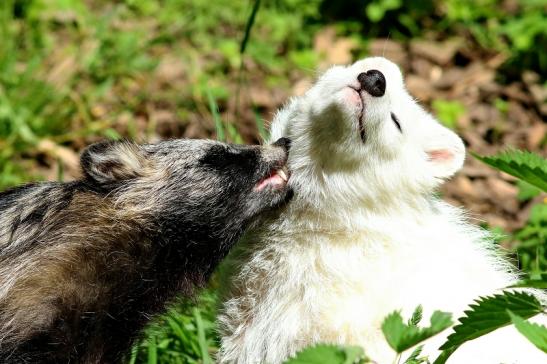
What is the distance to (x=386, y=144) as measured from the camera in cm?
436

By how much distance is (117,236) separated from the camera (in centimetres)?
442

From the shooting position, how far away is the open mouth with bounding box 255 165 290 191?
455 centimetres

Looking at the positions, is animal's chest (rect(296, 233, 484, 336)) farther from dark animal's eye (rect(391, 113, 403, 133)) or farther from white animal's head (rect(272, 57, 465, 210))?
dark animal's eye (rect(391, 113, 403, 133))

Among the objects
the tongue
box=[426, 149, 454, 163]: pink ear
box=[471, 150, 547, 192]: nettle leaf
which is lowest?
the tongue

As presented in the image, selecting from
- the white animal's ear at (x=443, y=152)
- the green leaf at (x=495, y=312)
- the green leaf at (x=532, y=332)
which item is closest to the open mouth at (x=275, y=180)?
the white animal's ear at (x=443, y=152)

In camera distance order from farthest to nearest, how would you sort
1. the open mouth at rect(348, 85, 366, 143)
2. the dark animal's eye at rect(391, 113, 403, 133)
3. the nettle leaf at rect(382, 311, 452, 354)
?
1. the dark animal's eye at rect(391, 113, 403, 133)
2. the open mouth at rect(348, 85, 366, 143)
3. the nettle leaf at rect(382, 311, 452, 354)

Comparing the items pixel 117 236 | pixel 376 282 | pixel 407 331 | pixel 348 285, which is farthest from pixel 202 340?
pixel 407 331

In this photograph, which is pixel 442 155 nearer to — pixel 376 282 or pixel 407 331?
pixel 376 282

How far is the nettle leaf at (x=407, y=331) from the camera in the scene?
2.85 metres

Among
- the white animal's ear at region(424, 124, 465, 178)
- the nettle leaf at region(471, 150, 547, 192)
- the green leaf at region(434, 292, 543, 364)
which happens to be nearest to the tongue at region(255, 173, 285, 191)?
the white animal's ear at region(424, 124, 465, 178)

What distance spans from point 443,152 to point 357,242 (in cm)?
→ 69

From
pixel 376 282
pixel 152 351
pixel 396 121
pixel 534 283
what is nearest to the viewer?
pixel 534 283

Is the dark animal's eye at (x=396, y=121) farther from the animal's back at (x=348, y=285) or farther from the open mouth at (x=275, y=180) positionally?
the open mouth at (x=275, y=180)

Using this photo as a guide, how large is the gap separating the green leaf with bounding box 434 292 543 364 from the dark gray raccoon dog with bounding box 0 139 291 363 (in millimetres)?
1611
